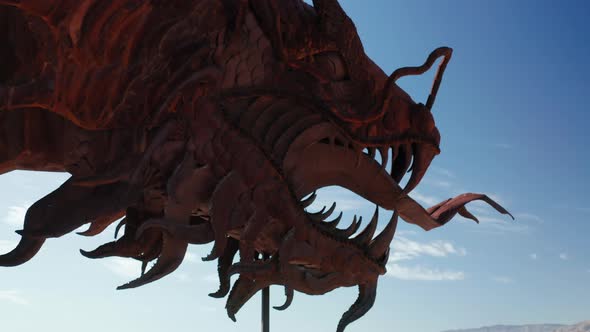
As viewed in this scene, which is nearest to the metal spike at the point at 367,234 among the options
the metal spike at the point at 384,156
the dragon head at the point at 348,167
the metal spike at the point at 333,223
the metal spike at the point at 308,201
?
the dragon head at the point at 348,167

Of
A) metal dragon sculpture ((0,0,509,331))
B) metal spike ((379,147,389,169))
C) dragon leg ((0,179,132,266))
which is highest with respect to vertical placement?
metal spike ((379,147,389,169))

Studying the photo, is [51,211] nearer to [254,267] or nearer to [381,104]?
[254,267]

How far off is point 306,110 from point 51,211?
4.90 ft

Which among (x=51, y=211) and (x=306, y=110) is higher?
(x=306, y=110)

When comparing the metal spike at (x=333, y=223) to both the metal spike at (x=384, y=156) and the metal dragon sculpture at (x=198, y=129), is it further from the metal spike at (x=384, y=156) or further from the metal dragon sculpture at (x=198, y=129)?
the metal spike at (x=384, y=156)

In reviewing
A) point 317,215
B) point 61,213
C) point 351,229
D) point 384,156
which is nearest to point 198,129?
point 61,213

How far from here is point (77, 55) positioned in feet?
10.8

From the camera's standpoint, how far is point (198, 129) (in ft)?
12.3

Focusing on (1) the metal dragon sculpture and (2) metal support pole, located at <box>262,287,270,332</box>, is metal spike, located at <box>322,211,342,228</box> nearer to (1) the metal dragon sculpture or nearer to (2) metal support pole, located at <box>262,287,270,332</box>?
(1) the metal dragon sculpture

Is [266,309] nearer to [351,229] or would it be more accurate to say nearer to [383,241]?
[351,229]

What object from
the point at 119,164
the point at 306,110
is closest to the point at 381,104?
the point at 306,110

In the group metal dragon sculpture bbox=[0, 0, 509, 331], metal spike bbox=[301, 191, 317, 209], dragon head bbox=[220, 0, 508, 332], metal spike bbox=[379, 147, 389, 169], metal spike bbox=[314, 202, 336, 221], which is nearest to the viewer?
metal dragon sculpture bbox=[0, 0, 509, 331]

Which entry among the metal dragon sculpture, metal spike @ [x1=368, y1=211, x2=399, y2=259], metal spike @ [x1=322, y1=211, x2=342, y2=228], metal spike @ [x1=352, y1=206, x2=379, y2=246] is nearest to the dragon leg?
the metal dragon sculpture

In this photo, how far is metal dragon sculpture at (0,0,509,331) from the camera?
11.2 feet
